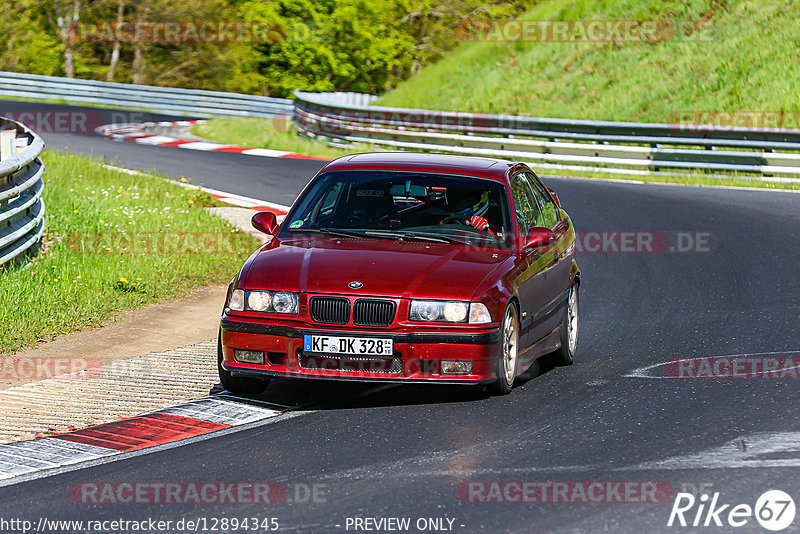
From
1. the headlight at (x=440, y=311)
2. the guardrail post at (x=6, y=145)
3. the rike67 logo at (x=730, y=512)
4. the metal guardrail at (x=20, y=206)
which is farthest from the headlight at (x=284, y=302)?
the guardrail post at (x=6, y=145)

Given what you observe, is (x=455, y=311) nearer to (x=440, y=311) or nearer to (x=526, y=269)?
(x=440, y=311)

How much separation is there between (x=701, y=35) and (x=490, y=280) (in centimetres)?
2713

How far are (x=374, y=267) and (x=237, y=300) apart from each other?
90 centimetres

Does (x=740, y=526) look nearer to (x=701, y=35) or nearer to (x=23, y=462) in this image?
(x=23, y=462)

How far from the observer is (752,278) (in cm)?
1288

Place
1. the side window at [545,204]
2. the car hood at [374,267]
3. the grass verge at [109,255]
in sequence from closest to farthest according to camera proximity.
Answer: the car hood at [374,267] < the side window at [545,204] < the grass verge at [109,255]

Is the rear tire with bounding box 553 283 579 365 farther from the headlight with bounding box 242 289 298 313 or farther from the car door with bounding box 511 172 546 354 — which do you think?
the headlight with bounding box 242 289 298 313

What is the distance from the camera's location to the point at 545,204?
32.2 feet

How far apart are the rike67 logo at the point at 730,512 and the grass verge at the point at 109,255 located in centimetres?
590

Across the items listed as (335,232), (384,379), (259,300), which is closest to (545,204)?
(335,232)

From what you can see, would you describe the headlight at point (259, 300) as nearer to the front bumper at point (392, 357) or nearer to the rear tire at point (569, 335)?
the front bumper at point (392, 357)

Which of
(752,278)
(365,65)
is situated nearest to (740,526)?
(752,278)

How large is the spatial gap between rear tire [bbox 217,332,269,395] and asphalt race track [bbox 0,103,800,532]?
1.34 ft

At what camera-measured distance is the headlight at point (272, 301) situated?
7.59 metres
